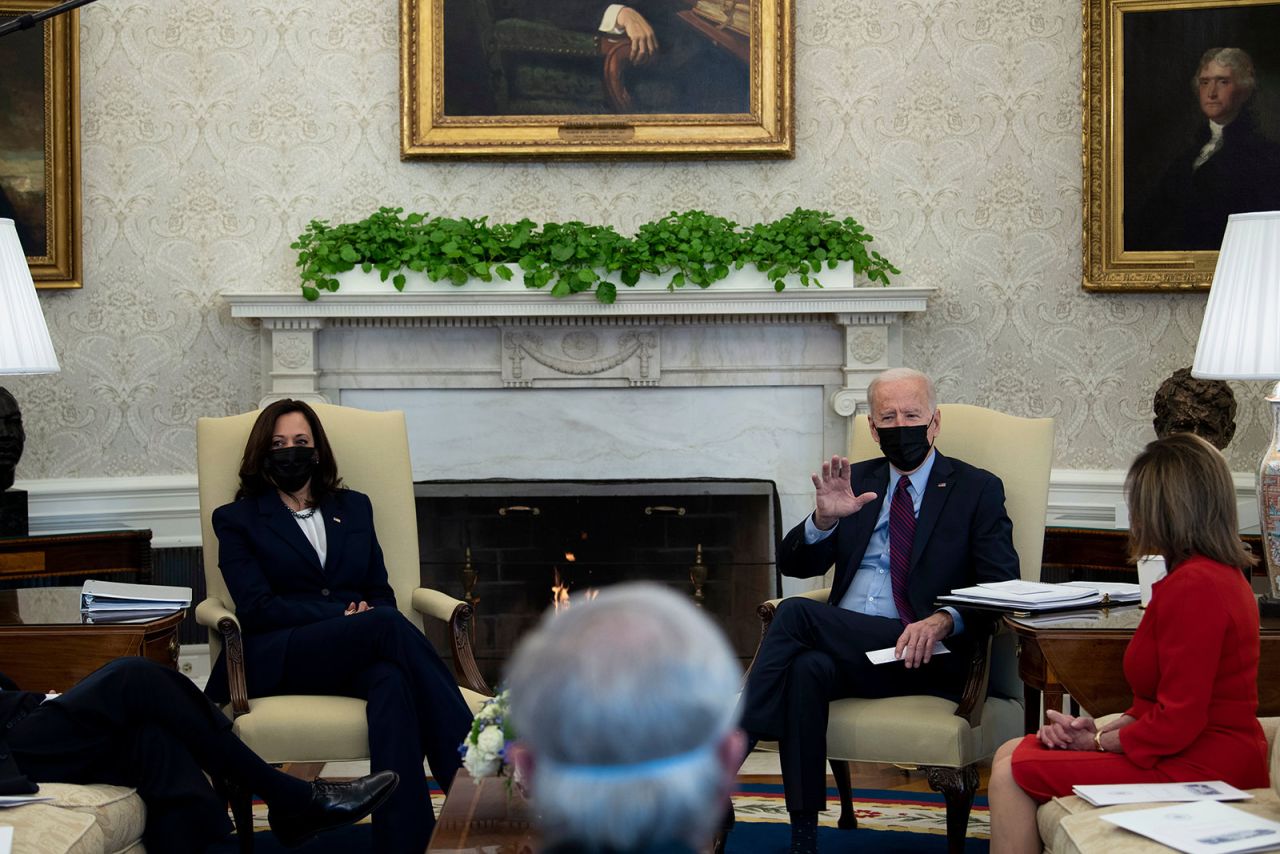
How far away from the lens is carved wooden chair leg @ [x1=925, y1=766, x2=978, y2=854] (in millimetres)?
3355

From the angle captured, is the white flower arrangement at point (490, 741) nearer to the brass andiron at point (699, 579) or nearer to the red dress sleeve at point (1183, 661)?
the red dress sleeve at point (1183, 661)

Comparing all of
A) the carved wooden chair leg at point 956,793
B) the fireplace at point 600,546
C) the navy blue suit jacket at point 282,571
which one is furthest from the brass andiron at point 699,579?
the carved wooden chair leg at point 956,793

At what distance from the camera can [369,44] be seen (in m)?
5.42

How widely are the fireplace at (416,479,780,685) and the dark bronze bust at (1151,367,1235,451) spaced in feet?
4.78

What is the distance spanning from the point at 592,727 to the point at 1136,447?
4.80 metres

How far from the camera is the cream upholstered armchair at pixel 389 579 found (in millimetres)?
3488

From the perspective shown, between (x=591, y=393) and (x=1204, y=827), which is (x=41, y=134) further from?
(x=1204, y=827)

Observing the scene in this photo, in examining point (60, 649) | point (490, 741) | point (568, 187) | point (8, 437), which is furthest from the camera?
point (568, 187)

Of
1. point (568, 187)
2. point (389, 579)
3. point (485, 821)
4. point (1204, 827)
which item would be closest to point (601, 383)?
point (568, 187)

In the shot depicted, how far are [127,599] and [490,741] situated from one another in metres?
1.61

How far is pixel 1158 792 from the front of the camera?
260 cm

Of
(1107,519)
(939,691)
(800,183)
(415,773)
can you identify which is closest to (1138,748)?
(939,691)

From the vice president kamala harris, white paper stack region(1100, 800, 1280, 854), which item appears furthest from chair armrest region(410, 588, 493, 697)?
white paper stack region(1100, 800, 1280, 854)

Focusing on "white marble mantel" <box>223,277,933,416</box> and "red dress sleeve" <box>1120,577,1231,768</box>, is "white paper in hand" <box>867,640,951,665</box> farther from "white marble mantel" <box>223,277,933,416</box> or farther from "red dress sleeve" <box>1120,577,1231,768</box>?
"white marble mantel" <box>223,277,933,416</box>
